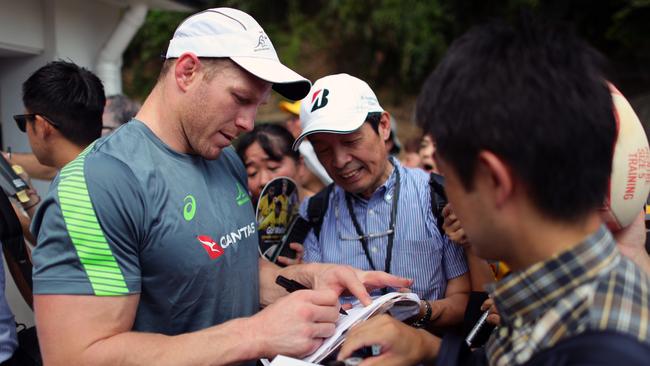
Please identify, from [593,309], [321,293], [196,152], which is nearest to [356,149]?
[196,152]

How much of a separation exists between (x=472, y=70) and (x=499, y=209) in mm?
303

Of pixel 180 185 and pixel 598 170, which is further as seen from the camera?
pixel 180 185

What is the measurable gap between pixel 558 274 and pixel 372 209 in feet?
4.77

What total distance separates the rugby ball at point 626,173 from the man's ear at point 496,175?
0.68m

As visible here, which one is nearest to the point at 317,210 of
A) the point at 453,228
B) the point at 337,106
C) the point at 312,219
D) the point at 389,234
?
the point at 312,219

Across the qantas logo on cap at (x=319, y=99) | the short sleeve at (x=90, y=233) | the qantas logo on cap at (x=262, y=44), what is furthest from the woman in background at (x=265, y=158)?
the short sleeve at (x=90, y=233)

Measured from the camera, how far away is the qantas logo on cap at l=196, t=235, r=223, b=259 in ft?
5.84

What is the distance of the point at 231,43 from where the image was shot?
1860 mm

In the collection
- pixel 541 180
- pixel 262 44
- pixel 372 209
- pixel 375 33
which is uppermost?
pixel 262 44

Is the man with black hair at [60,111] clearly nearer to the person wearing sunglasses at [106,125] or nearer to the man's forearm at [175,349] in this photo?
the person wearing sunglasses at [106,125]

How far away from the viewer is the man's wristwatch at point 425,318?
2207 mm

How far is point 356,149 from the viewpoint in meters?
2.53

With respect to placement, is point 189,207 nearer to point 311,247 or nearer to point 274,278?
point 274,278

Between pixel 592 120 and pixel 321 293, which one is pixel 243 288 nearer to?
pixel 321 293
